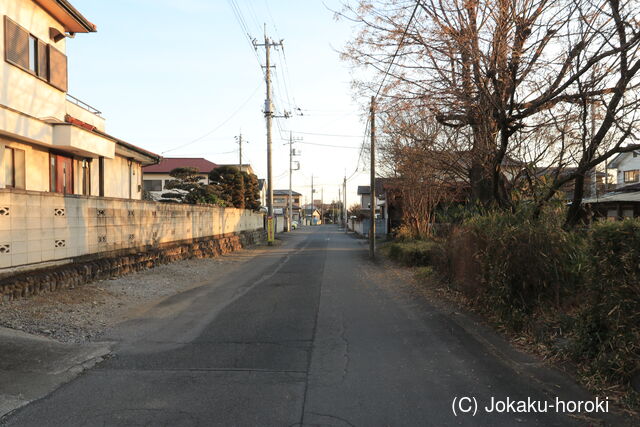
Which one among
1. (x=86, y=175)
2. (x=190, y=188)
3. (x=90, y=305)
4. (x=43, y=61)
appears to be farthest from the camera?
(x=190, y=188)

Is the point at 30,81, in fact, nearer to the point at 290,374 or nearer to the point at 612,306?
the point at 290,374

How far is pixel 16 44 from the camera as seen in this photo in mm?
11836

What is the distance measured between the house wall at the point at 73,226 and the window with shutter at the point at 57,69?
4437mm

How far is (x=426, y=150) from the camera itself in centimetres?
1146

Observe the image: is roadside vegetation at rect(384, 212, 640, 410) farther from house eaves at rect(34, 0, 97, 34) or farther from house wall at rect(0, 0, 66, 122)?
house eaves at rect(34, 0, 97, 34)

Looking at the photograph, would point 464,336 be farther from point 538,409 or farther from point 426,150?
point 426,150

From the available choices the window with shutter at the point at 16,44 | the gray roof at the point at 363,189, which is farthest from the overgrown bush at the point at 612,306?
the gray roof at the point at 363,189

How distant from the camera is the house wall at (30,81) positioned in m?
11.5

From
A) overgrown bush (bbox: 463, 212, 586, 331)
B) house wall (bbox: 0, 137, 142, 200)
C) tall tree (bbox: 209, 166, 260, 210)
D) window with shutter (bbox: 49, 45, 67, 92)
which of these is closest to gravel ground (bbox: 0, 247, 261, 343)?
house wall (bbox: 0, 137, 142, 200)

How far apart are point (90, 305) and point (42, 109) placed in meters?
7.92

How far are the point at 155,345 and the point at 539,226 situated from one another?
5.73 meters

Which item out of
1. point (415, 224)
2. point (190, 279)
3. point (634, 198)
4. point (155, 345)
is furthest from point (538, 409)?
point (415, 224)

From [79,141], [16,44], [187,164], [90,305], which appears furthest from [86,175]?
[187,164]

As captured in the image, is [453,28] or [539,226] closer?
[539,226]
